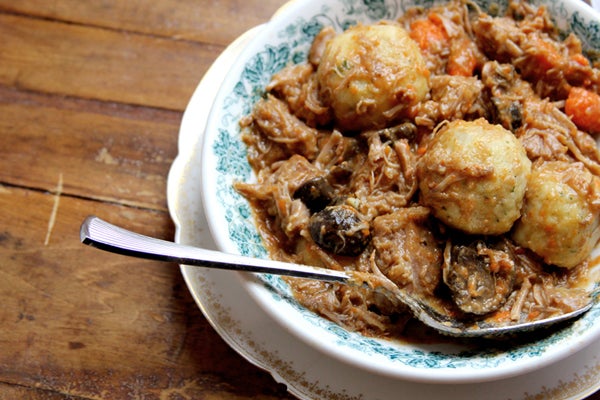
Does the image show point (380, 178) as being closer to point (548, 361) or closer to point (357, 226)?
point (357, 226)

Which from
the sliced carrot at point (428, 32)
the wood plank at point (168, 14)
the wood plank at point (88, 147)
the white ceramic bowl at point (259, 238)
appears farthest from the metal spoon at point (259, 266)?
the wood plank at point (168, 14)

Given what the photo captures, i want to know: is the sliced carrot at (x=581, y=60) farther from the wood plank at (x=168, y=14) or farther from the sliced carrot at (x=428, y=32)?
the wood plank at (x=168, y=14)

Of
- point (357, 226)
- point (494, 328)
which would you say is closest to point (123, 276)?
point (357, 226)

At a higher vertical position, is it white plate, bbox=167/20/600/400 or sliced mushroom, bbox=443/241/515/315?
sliced mushroom, bbox=443/241/515/315

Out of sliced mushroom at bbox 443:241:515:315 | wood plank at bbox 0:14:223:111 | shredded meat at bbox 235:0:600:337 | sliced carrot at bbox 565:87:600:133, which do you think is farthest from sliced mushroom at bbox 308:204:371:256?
wood plank at bbox 0:14:223:111

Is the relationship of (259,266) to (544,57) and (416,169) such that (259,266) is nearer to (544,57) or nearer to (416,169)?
(416,169)

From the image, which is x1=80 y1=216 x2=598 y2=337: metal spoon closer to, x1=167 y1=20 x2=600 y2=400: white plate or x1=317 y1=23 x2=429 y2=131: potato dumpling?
x1=167 y1=20 x2=600 y2=400: white plate

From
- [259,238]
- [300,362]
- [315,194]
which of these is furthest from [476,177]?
[300,362]
